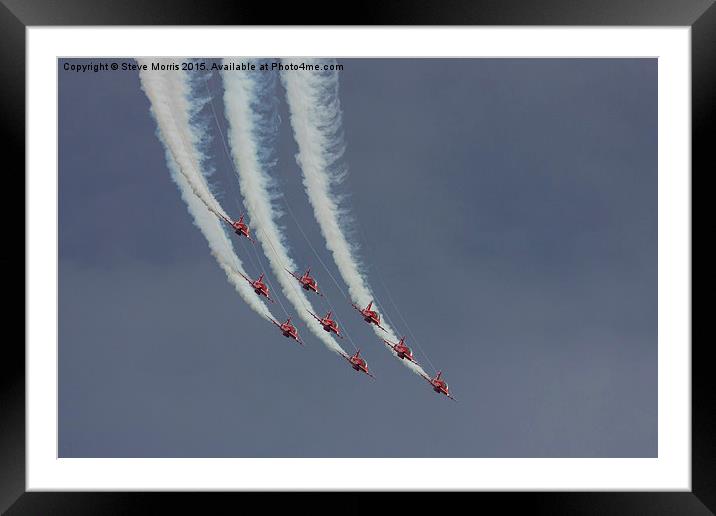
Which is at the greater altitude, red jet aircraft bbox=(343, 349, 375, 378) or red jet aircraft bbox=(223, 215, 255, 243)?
red jet aircraft bbox=(223, 215, 255, 243)

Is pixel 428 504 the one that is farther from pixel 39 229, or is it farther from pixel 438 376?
pixel 438 376

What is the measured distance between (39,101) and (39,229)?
3503 millimetres

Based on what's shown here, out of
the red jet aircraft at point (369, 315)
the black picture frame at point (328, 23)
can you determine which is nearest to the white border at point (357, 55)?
the black picture frame at point (328, 23)

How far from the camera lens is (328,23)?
18.3 meters

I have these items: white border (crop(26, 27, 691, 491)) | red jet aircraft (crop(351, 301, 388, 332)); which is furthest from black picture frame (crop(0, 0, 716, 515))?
red jet aircraft (crop(351, 301, 388, 332))

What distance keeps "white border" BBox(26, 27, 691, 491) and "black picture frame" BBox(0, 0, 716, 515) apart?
11.1 inches

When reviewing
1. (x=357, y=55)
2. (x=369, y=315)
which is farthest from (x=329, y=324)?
(x=357, y=55)

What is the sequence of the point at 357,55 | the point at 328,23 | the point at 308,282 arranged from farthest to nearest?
the point at 308,282, the point at 357,55, the point at 328,23

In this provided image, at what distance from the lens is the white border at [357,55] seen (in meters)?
19.2

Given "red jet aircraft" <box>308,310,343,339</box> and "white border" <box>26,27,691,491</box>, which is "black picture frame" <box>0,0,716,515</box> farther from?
"red jet aircraft" <box>308,310,343,339</box>

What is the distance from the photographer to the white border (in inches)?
757

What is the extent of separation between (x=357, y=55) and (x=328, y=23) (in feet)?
6.64

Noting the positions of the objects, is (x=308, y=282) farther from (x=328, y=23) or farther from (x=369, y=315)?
(x=328, y=23)

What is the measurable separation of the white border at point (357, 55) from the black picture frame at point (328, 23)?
0.93 feet
